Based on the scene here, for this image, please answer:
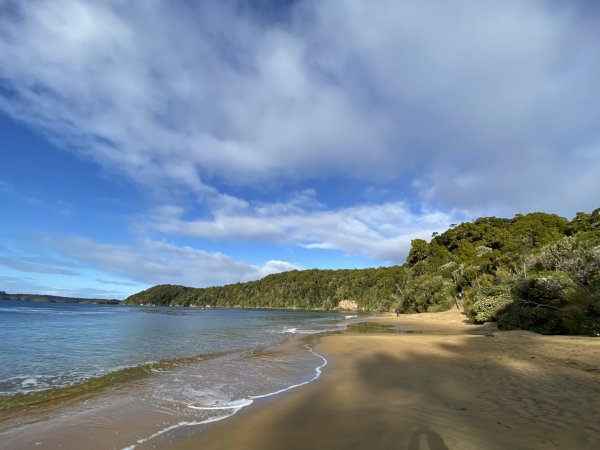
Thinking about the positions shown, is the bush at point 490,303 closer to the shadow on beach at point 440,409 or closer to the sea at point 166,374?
the shadow on beach at point 440,409

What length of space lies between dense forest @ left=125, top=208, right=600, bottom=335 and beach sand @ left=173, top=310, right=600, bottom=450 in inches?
302

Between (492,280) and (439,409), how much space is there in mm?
→ 40447

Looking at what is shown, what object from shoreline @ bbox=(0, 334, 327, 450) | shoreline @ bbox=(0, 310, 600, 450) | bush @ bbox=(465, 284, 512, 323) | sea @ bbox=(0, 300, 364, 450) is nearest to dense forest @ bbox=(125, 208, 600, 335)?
bush @ bbox=(465, 284, 512, 323)

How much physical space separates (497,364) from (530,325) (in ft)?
35.6

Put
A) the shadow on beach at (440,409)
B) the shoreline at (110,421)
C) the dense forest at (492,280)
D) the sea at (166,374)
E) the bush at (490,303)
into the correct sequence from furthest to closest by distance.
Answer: the bush at (490,303) → the dense forest at (492,280) → the sea at (166,374) → the shoreline at (110,421) → the shadow on beach at (440,409)

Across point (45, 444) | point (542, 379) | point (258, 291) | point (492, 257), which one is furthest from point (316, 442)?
point (258, 291)

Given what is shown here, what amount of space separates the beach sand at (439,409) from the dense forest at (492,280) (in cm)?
766

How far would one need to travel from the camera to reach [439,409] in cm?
623

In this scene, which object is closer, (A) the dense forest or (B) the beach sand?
(B) the beach sand

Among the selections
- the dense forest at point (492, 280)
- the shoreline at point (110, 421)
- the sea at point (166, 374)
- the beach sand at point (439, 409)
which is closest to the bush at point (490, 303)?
the dense forest at point (492, 280)

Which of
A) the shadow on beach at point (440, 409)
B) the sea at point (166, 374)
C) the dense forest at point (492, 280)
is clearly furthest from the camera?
the dense forest at point (492, 280)

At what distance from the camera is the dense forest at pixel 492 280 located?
18.0 metres

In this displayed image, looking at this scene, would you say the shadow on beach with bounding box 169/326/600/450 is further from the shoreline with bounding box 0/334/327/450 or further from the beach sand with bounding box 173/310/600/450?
the shoreline with bounding box 0/334/327/450

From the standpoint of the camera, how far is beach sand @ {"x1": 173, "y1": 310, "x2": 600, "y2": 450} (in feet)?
15.8
